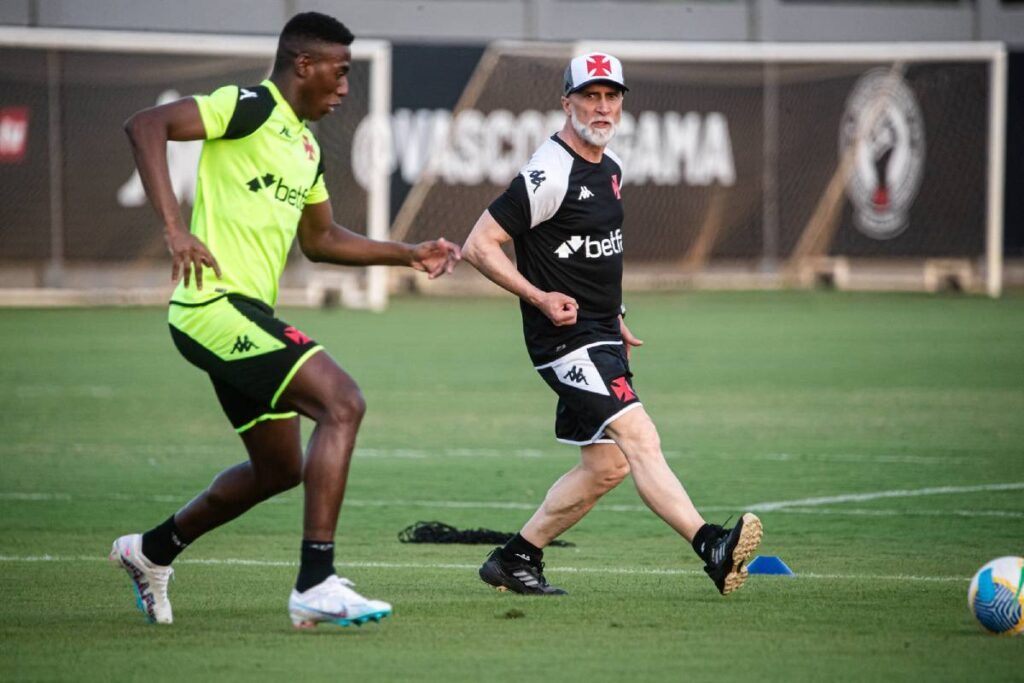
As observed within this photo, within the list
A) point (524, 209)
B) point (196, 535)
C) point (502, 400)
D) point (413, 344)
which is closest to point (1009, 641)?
point (524, 209)

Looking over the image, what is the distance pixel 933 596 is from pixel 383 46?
23456mm

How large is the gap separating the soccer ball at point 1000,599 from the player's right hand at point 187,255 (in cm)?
324

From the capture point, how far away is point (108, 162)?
3147cm

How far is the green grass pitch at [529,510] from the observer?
23.1 ft

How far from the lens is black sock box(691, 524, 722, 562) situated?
789cm

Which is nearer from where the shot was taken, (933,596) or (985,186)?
(933,596)

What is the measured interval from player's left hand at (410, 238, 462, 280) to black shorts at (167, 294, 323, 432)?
0.81 meters

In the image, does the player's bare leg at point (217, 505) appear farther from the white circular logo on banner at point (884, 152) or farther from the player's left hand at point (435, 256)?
the white circular logo on banner at point (884, 152)

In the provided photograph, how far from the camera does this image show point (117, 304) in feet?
104

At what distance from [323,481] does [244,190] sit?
1.20m

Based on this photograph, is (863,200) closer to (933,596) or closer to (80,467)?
(80,467)

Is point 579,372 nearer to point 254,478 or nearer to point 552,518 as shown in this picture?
point 552,518

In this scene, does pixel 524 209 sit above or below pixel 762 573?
above

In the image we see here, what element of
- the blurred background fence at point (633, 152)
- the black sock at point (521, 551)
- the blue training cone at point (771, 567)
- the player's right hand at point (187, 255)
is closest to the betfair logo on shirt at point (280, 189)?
the player's right hand at point (187, 255)
